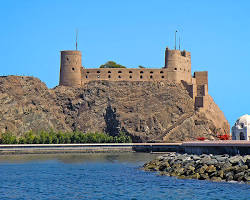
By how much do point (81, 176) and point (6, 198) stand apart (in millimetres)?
17980

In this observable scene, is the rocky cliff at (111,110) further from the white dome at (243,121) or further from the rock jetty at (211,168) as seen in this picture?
the rock jetty at (211,168)

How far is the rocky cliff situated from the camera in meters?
133

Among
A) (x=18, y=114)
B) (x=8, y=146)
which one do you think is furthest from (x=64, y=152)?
(x=18, y=114)

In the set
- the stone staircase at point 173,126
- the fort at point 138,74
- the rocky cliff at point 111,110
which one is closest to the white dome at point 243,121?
the stone staircase at point 173,126

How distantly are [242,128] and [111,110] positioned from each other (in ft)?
203

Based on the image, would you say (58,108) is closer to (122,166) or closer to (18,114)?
(18,114)

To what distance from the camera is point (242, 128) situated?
267 feet

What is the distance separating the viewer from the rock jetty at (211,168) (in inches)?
2098

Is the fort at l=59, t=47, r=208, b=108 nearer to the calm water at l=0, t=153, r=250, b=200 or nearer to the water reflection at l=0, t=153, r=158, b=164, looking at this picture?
the water reflection at l=0, t=153, r=158, b=164

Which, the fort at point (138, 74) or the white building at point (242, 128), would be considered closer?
the white building at point (242, 128)

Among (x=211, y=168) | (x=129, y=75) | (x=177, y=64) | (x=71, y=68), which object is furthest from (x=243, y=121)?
(x=71, y=68)

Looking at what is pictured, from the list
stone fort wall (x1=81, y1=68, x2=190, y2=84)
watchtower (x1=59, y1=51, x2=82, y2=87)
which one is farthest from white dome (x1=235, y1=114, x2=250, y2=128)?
watchtower (x1=59, y1=51, x2=82, y2=87)

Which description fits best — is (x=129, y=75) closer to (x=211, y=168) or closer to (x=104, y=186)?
(x=211, y=168)

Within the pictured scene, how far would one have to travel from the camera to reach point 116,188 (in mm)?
52875
